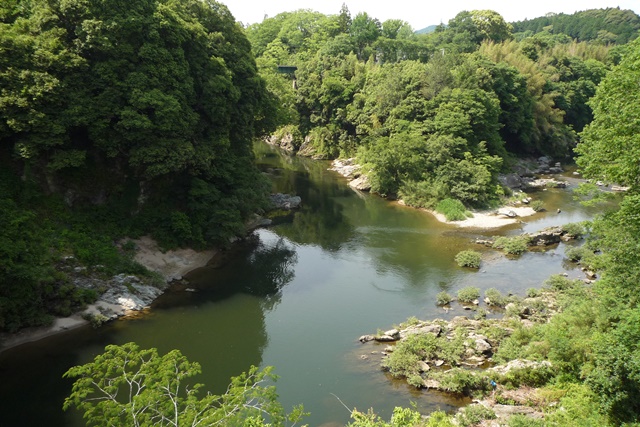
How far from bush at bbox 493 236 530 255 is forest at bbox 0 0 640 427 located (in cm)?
457

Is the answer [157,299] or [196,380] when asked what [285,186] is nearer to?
[157,299]

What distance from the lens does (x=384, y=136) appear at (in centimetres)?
5597

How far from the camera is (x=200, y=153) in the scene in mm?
30578

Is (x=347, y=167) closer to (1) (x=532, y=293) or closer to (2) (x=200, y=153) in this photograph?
(2) (x=200, y=153)

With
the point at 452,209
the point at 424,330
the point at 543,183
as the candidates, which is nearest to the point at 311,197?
the point at 452,209

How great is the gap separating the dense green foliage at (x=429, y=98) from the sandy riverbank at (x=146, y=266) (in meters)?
21.1

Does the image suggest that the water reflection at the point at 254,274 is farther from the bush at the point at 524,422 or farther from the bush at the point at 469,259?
the bush at the point at 524,422

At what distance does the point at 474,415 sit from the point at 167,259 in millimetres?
21241

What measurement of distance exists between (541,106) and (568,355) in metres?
57.8

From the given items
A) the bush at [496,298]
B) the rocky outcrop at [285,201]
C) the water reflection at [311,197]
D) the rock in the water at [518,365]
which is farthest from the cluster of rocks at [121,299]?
the bush at [496,298]

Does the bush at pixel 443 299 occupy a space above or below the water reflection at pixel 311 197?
below

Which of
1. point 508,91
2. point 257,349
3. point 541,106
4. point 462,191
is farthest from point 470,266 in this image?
point 541,106

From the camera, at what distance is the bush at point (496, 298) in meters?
26.6

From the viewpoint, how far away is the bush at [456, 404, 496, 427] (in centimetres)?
1574
